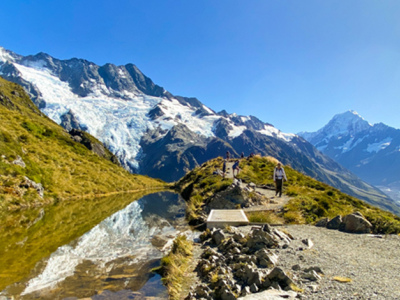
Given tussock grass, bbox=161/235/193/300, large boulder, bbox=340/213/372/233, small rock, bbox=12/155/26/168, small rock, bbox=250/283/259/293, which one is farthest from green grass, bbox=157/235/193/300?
small rock, bbox=12/155/26/168

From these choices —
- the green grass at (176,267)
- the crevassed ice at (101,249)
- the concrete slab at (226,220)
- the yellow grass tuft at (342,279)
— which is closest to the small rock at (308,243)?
the yellow grass tuft at (342,279)

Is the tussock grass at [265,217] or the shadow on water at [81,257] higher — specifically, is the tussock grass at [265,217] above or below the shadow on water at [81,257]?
above

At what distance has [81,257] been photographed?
12.8 m

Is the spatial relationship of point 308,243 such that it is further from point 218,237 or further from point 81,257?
→ point 81,257

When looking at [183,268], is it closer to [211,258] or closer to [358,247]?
[211,258]

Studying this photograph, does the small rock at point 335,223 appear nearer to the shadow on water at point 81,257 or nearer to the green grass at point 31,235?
the shadow on water at point 81,257

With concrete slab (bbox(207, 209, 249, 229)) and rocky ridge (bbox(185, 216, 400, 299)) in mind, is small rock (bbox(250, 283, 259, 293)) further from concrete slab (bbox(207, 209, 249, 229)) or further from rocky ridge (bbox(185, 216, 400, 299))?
concrete slab (bbox(207, 209, 249, 229))

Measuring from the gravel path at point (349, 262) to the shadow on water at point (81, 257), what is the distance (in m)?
5.22

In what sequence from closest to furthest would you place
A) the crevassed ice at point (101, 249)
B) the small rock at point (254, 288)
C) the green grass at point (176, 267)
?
the small rock at point (254, 288), the green grass at point (176, 267), the crevassed ice at point (101, 249)

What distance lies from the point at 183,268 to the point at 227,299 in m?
4.04

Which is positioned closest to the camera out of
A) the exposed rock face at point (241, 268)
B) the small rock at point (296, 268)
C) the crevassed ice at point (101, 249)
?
the exposed rock face at point (241, 268)

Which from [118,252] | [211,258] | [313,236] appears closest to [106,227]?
[118,252]

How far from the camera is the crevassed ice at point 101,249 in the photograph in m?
10.4

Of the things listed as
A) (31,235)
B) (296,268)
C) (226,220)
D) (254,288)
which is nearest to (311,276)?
(296,268)
